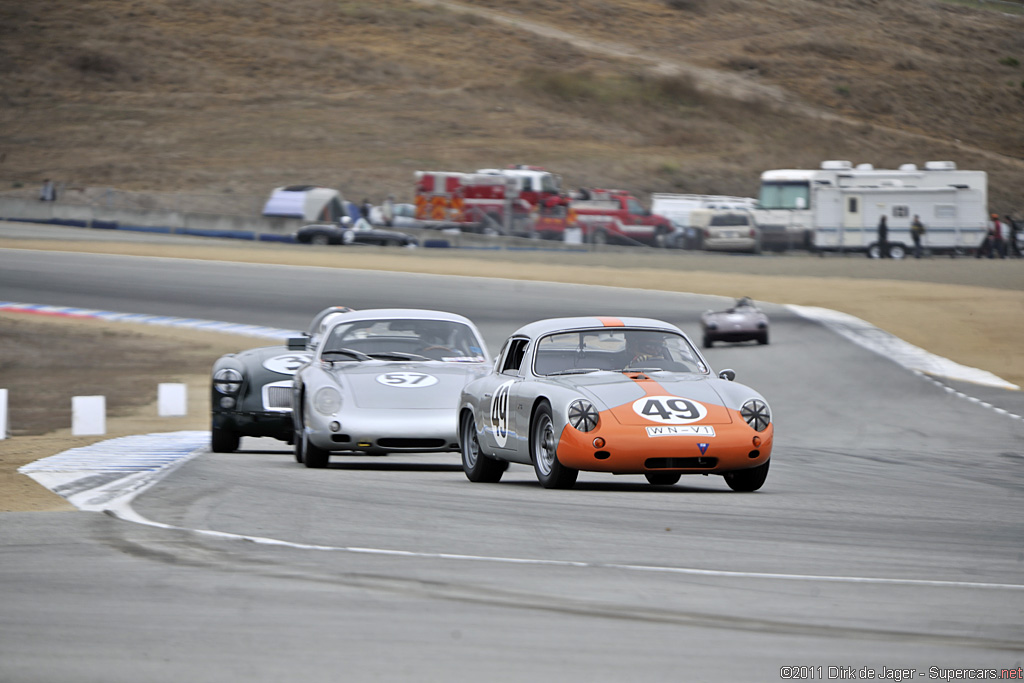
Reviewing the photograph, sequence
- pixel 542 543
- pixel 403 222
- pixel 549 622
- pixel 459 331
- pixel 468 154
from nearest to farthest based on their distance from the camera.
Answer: pixel 549 622
pixel 542 543
pixel 459 331
pixel 403 222
pixel 468 154

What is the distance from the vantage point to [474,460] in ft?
31.6

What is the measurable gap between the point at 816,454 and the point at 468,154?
5294cm

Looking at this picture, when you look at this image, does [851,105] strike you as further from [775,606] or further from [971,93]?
[775,606]

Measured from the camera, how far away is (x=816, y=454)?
41.0 ft

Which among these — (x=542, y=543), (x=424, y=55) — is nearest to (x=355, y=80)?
→ (x=424, y=55)

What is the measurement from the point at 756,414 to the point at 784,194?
35.7 m

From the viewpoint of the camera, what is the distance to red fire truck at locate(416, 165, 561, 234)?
4106cm

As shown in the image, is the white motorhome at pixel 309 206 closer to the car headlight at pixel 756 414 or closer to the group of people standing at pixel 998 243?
the group of people standing at pixel 998 243

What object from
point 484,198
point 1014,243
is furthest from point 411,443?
point 1014,243

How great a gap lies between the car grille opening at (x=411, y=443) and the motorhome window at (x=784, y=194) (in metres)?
33.6

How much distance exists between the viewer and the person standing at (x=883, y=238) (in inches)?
1644

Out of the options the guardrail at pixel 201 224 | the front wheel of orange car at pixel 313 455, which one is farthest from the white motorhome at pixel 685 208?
the front wheel of orange car at pixel 313 455

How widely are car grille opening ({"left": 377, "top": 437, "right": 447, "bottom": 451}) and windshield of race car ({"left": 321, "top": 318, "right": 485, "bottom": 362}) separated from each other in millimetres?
1036

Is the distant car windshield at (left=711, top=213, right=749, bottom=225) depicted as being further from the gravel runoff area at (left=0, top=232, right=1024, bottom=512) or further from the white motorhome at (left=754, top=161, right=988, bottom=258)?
the gravel runoff area at (left=0, top=232, right=1024, bottom=512)
